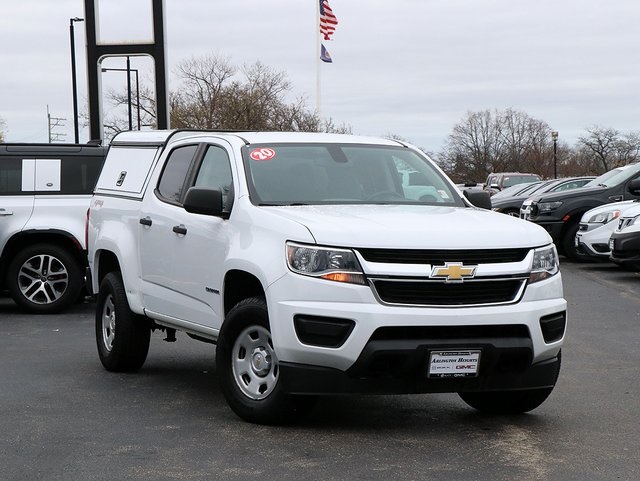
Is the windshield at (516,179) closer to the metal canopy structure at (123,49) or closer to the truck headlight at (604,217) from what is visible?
the metal canopy structure at (123,49)

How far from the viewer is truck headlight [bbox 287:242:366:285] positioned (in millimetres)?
6156

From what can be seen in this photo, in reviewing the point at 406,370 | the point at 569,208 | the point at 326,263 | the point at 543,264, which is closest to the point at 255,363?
the point at 326,263

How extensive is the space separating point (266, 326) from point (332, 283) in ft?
1.85

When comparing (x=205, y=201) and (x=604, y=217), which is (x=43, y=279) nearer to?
(x=205, y=201)

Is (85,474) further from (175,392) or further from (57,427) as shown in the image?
(175,392)

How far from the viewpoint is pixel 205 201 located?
704 centimetres

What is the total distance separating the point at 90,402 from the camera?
7641 millimetres

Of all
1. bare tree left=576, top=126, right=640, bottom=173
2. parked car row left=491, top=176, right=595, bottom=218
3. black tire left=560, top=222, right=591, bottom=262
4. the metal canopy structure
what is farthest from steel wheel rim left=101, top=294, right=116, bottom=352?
bare tree left=576, top=126, right=640, bottom=173

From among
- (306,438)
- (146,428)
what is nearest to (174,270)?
(146,428)

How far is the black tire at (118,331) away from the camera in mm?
8695

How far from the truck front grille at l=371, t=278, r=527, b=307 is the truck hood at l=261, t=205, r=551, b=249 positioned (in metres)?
0.20

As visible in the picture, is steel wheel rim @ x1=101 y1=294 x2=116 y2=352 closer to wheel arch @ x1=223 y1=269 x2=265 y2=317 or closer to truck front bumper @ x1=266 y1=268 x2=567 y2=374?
wheel arch @ x1=223 y1=269 x2=265 y2=317

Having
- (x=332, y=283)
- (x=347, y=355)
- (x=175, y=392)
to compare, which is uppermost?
(x=332, y=283)

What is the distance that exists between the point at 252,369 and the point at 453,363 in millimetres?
1210
